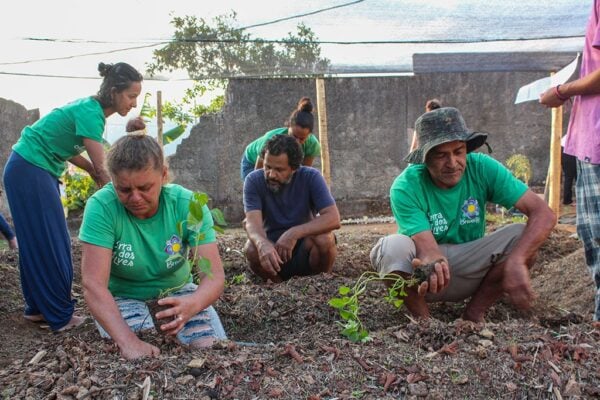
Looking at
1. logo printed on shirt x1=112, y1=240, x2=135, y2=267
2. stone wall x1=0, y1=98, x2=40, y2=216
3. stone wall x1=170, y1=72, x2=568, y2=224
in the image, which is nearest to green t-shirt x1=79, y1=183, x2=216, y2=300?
logo printed on shirt x1=112, y1=240, x2=135, y2=267

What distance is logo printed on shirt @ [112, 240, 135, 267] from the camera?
2409mm

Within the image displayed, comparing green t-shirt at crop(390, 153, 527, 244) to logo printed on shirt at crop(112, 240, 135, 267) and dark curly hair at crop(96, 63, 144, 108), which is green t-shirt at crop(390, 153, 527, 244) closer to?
logo printed on shirt at crop(112, 240, 135, 267)

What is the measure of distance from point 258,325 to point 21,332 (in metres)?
1.46

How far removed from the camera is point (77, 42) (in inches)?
228

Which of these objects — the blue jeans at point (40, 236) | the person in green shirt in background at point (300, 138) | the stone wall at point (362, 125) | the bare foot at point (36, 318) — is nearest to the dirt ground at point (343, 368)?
the blue jeans at point (40, 236)

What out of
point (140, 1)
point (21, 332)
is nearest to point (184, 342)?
point (21, 332)

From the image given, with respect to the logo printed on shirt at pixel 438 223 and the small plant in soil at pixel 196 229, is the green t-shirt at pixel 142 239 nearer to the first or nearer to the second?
the small plant in soil at pixel 196 229

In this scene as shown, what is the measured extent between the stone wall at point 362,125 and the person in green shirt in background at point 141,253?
7176 mm

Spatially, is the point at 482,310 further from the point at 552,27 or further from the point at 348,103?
the point at 348,103

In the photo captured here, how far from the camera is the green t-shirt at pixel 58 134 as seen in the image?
10.8 feet

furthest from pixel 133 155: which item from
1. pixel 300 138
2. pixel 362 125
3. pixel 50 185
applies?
pixel 362 125

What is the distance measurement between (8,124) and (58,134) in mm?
6707

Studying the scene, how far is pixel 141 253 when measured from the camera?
2.46m

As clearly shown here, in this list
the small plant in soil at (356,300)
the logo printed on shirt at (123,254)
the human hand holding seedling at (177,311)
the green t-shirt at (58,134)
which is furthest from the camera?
the green t-shirt at (58,134)
